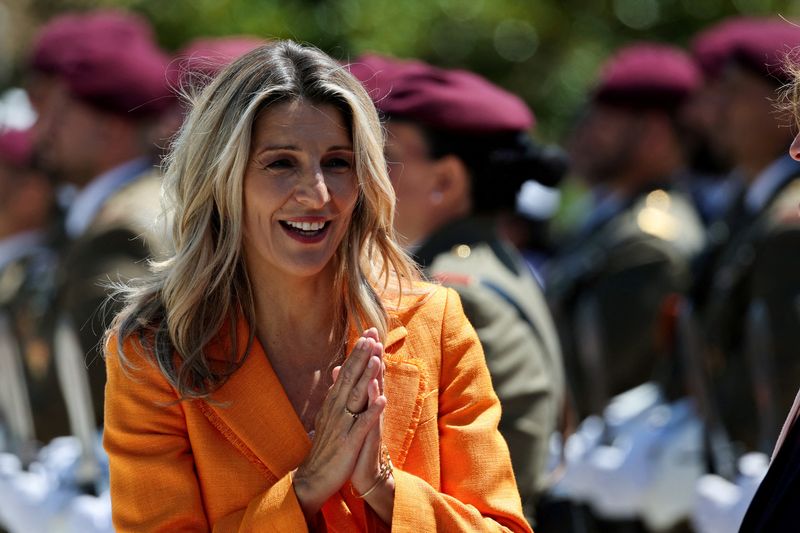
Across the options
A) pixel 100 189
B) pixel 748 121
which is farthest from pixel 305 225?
pixel 748 121

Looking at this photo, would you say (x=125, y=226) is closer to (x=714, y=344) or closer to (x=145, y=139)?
(x=145, y=139)

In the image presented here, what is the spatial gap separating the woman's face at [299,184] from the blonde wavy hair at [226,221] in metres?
0.03

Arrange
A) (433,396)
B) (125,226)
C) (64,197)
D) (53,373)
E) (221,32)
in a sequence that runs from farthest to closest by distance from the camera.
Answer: (221,32) → (64,197) → (53,373) → (125,226) → (433,396)

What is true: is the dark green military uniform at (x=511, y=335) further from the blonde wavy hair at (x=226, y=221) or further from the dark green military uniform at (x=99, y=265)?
the dark green military uniform at (x=99, y=265)

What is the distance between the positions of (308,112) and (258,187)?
17 centimetres

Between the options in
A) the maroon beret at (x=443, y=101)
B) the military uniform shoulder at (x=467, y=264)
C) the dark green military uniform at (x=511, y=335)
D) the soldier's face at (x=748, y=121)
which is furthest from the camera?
the soldier's face at (x=748, y=121)

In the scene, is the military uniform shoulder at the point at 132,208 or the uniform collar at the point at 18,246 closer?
the military uniform shoulder at the point at 132,208

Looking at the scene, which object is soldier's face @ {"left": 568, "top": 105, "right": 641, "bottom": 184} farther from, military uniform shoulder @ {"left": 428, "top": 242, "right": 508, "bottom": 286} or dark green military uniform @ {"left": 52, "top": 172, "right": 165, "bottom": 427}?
military uniform shoulder @ {"left": 428, "top": 242, "right": 508, "bottom": 286}

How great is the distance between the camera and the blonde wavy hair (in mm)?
2574

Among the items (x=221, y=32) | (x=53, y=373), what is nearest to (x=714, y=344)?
(x=53, y=373)

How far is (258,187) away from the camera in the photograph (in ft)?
8.56

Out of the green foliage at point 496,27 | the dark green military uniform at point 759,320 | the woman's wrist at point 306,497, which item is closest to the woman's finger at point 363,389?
the woman's wrist at point 306,497

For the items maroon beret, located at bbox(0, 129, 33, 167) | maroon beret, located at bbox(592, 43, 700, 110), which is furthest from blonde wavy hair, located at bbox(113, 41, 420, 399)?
maroon beret, located at bbox(0, 129, 33, 167)

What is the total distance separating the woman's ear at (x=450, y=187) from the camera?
3.93 metres
